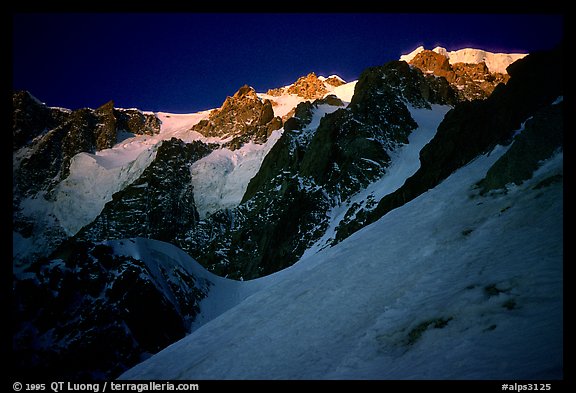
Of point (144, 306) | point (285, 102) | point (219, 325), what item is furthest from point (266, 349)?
point (285, 102)

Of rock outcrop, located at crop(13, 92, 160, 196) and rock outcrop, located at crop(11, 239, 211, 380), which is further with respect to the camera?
rock outcrop, located at crop(13, 92, 160, 196)

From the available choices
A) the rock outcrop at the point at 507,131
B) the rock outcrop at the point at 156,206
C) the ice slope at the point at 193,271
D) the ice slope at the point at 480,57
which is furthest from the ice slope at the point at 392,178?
the ice slope at the point at 480,57

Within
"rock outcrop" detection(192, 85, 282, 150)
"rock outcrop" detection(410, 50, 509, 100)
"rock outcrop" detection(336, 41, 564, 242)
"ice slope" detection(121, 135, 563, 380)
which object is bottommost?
"ice slope" detection(121, 135, 563, 380)

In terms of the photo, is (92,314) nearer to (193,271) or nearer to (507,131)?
(193,271)

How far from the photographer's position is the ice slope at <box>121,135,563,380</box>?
4770 millimetres

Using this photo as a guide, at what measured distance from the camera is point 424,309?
6.48 meters

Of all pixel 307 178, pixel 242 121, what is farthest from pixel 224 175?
pixel 307 178

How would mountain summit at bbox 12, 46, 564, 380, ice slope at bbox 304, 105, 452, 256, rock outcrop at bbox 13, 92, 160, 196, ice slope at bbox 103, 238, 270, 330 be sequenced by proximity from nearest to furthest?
mountain summit at bbox 12, 46, 564, 380, ice slope at bbox 103, 238, 270, 330, ice slope at bbox 304, 105, 452, 256, rock outcrop at bbox 13, 92, 160, 196

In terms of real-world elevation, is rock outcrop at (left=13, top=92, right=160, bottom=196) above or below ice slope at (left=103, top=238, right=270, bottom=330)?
above

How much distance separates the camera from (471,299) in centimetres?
592

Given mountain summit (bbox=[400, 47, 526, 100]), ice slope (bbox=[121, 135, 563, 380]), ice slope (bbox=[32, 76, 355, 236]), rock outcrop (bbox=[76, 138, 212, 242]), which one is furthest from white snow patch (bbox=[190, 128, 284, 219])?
ice slope (bbox=[121, 135, 563, 380])

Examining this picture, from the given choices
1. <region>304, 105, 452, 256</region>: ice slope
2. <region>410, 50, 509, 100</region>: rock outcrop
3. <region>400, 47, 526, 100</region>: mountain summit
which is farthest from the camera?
<region>400, 47, 526, 100</region>: mountain summit

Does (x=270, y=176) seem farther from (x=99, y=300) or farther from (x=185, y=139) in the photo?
(x=185, y=139)

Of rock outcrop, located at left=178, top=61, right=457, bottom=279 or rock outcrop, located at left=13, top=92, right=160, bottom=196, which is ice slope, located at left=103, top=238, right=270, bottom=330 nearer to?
rock outcrop, located at left=178, top=61, right=457, bottom=279
